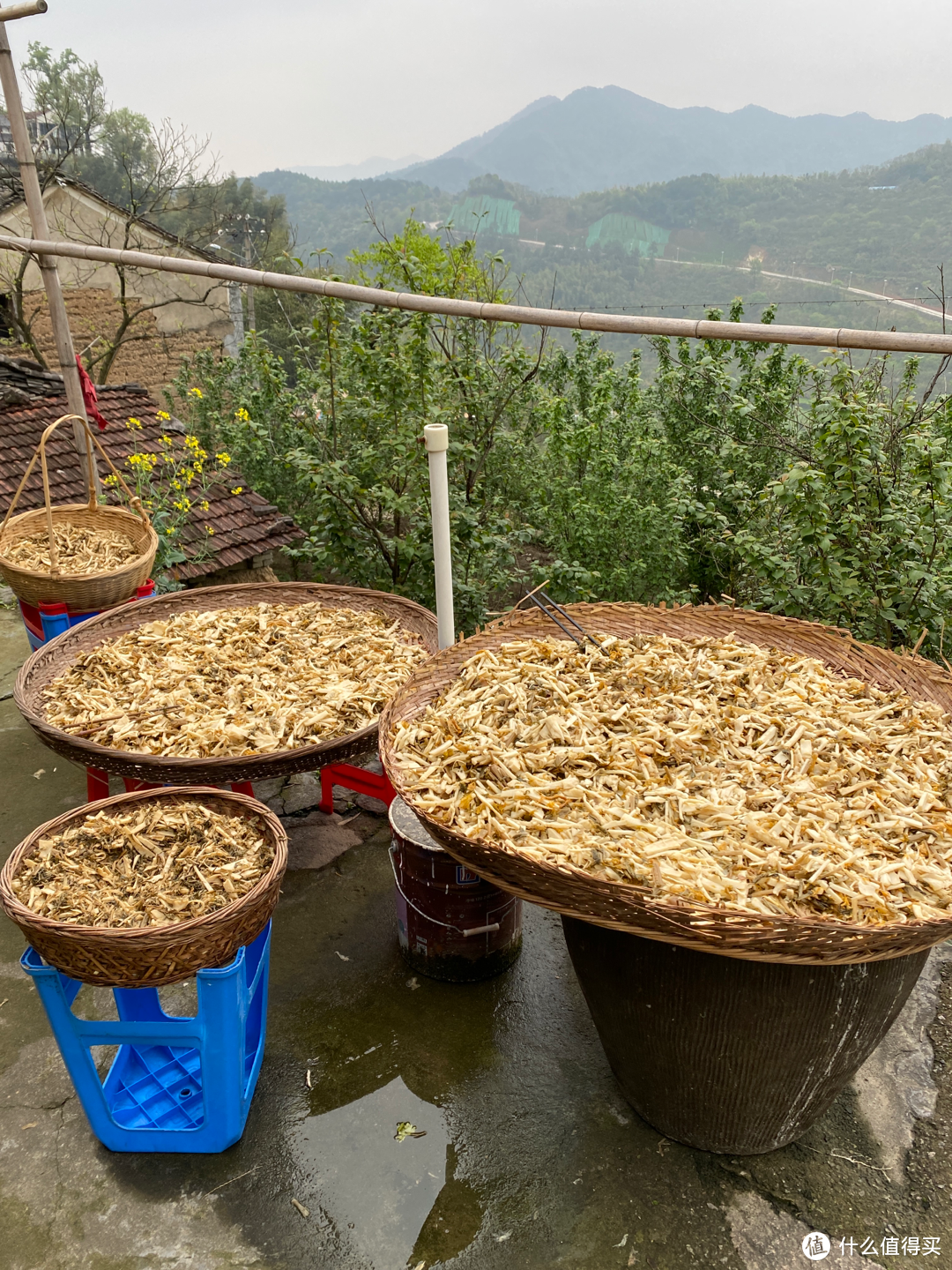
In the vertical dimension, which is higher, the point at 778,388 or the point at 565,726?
the point at 778,388

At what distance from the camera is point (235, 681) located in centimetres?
332

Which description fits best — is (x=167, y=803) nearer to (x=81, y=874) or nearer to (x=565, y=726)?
(x=81, y=874)

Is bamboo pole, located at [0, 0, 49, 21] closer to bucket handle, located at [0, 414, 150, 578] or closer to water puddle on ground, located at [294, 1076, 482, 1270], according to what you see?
bucket handle, located at [0, 414, 150, 578]

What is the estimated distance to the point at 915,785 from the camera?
6.72 feet

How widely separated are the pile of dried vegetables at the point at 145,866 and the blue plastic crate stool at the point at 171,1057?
151mm

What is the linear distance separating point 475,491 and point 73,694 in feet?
8.22

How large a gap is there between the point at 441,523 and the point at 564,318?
0.81 metres

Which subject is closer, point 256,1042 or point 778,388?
point 256,1042

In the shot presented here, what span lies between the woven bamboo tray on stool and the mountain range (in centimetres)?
9317

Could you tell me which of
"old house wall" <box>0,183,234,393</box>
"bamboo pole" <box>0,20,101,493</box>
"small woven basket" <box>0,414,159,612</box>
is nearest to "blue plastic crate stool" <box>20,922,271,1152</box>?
"small woven basket" <box>0,414,159,612</box>

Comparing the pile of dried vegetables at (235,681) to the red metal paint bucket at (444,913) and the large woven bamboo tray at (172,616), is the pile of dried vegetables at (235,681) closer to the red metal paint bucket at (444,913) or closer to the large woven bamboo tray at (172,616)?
the large woven bamboo tray at (172,616)

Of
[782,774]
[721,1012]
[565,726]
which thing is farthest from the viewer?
A: [565,726]

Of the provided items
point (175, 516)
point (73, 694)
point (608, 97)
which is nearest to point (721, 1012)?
point (73, 694)

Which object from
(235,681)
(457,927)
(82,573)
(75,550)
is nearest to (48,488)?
(82,573)
